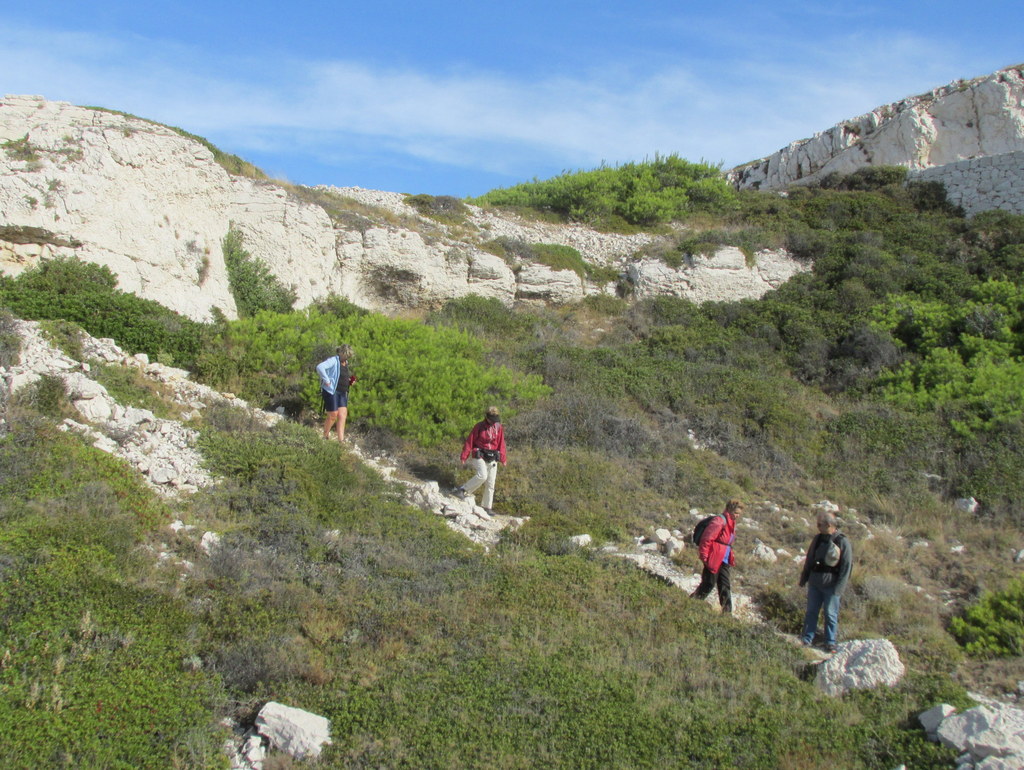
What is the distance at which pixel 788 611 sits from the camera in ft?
23.7

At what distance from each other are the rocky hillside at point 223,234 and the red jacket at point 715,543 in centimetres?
953

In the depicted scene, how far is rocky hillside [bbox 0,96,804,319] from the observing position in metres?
11.6

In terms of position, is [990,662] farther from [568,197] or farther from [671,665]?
[568,197]

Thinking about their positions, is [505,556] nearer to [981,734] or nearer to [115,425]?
[981,734]

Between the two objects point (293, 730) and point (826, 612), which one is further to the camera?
point (826, 612)

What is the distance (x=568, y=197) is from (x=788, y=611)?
18.7 meters

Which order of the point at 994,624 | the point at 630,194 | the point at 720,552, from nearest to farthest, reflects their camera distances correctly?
the point at 994,624
the point at 720,552
the point at 630,194

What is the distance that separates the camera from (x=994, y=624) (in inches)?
261

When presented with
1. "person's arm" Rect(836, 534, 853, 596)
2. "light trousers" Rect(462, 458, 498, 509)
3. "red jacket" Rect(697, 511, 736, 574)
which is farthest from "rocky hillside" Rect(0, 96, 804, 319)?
"person's arm" Rect(836, 534, 853, 596)

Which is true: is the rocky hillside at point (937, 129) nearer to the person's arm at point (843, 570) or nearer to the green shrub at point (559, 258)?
the green shrub at point (559, 258)

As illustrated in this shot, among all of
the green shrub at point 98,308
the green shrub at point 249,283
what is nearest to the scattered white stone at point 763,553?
the green shrub at point 98,308

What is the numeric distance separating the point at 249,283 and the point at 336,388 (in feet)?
18.3

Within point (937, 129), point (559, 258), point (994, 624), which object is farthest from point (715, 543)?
point (937, 129)

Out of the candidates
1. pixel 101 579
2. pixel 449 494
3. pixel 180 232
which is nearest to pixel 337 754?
pixel 101 579
